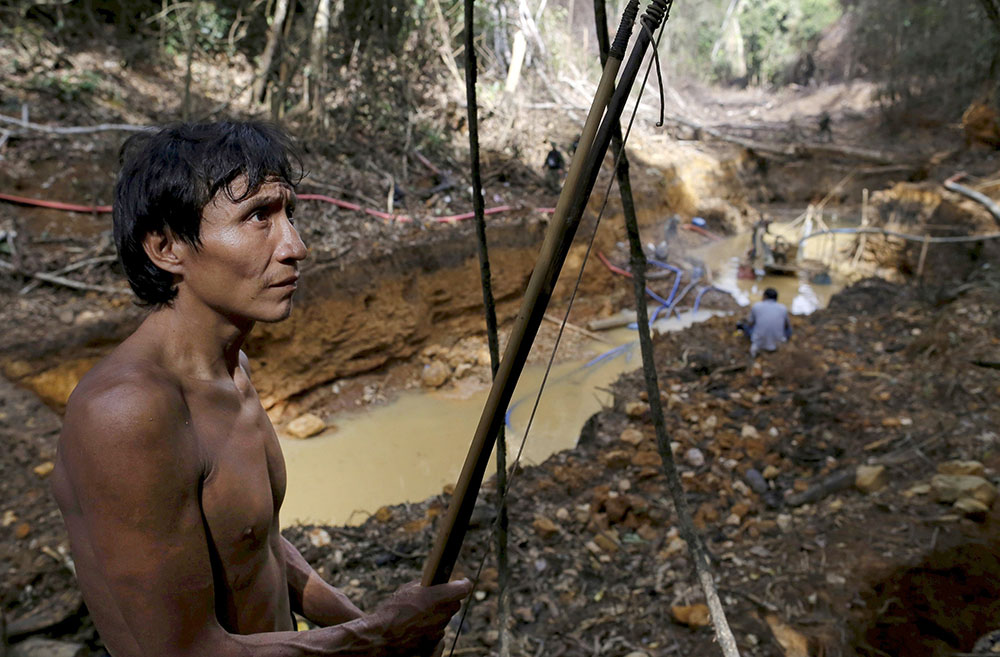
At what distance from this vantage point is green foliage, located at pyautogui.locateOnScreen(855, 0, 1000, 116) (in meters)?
14.2

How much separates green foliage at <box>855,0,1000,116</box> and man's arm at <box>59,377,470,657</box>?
54.8 feet

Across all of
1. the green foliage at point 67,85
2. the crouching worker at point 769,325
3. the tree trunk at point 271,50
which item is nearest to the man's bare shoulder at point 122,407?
the crouching worker at point 769,325

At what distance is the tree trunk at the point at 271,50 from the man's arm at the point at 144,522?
8.41 m

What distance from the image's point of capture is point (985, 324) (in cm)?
611

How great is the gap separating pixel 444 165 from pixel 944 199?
7.88 m

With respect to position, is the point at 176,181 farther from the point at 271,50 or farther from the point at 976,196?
the point at 976,196

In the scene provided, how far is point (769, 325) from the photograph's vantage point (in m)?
7.20

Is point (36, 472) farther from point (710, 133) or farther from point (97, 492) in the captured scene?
point (710, 133)

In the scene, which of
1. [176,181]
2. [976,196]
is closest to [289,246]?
[176,181]

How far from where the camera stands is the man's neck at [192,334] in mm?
1162

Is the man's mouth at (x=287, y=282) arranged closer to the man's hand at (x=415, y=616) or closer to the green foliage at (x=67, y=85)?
the man's hand at (x=415, y=616)

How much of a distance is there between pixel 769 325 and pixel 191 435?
7.11 metres

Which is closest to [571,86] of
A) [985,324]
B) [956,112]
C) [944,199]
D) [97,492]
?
[944,199]

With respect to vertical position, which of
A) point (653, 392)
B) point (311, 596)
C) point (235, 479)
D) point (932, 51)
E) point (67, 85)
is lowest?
point (311, 596)
